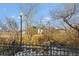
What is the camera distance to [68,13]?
2.00 m

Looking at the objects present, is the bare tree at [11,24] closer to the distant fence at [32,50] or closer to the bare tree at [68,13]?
the distant fence at [32,50]

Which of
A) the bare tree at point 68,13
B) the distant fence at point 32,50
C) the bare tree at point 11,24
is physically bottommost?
the distant fence at point 32,50

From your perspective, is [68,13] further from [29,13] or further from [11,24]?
[11,24]

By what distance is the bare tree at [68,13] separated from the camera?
6.52 ft

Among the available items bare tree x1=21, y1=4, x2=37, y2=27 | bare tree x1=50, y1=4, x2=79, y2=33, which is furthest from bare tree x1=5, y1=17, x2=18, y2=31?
bare tree x1=50, y1=4, x2=79, y2=33

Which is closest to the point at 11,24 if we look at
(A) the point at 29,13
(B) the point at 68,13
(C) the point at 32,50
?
(A) the point at 29,13

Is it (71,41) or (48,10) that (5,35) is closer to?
(48,10)

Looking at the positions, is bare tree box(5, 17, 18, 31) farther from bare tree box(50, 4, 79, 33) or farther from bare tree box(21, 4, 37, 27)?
bare tree box(50, 4, 79, 33)

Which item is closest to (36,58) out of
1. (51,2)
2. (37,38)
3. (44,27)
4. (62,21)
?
(37,38)

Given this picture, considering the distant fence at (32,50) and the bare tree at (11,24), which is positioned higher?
the bare tree at (11,24)

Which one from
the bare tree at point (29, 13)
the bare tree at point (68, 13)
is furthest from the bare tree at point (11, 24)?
the bare tree at point (68, 13)

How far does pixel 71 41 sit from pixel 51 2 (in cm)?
50

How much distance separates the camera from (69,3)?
2.00 metres

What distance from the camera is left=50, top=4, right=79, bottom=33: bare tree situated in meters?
1.99
